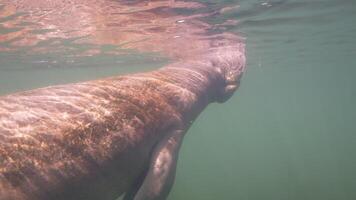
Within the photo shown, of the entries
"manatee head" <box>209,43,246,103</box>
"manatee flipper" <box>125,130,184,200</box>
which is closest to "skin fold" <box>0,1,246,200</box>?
"manatee flipper" <box>125,130,184,200</box>

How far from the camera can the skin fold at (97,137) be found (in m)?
3.51

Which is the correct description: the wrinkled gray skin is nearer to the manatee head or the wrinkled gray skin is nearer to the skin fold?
the skin fold

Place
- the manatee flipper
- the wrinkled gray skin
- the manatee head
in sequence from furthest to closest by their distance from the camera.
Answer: the manatee head, the manatee flipper, the wrinkled gray skin

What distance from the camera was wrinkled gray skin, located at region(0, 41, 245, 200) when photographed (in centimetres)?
350

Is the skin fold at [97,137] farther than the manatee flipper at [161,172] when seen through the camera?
No

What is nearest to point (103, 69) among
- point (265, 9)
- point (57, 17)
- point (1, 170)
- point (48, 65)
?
point (48, 65)

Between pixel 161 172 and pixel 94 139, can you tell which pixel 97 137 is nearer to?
pixel 94 139

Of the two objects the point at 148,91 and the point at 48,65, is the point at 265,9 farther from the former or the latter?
the point at 48,65

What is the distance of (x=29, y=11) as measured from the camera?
1413 centimetres

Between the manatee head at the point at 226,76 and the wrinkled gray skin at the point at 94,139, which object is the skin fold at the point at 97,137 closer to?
the wrinkled gray skin at the point at 94,139

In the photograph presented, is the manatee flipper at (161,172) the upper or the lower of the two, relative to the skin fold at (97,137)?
lower

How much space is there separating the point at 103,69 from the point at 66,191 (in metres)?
33.8

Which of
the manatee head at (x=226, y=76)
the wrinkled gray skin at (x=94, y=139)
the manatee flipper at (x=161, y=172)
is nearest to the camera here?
the wrinkled gray skin at (x=94, y=139)

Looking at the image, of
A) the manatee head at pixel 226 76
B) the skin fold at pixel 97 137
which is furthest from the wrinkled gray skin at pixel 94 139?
the manatee head at pixel 226 76
